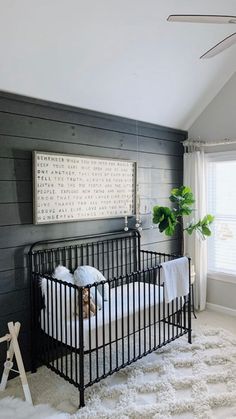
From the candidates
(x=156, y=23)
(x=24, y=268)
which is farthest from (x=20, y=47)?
(x=24, y=268)

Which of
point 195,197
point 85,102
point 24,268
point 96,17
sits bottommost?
point 24,268

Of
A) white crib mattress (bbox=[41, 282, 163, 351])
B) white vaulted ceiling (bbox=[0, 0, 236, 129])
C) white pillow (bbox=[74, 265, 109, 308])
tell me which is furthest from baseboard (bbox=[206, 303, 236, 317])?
white vaulted ceiling (bbox=[0, 0, 236, 129])

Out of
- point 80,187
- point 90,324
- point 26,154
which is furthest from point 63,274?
point 26,154

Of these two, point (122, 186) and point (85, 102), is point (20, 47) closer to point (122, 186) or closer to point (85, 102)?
point (85, 102)

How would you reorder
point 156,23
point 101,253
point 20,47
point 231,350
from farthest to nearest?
point 101,253 < point 231,350 < point 156,23 < point 20,47

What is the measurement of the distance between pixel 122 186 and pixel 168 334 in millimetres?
1510

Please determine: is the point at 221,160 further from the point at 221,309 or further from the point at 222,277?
the point at 221,309

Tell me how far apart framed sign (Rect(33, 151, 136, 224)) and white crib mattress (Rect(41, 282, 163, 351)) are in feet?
2.55

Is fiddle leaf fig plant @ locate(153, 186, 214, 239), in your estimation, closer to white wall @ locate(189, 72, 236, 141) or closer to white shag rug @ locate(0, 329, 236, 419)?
white wall @ locate(189, 72, 236, 141)

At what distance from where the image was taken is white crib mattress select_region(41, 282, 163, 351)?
2336mm

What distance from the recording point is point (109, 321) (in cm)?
246

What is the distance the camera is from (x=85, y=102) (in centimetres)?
306

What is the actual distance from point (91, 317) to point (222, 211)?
2.36 meters

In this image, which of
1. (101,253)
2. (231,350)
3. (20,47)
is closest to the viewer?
(20,47)
